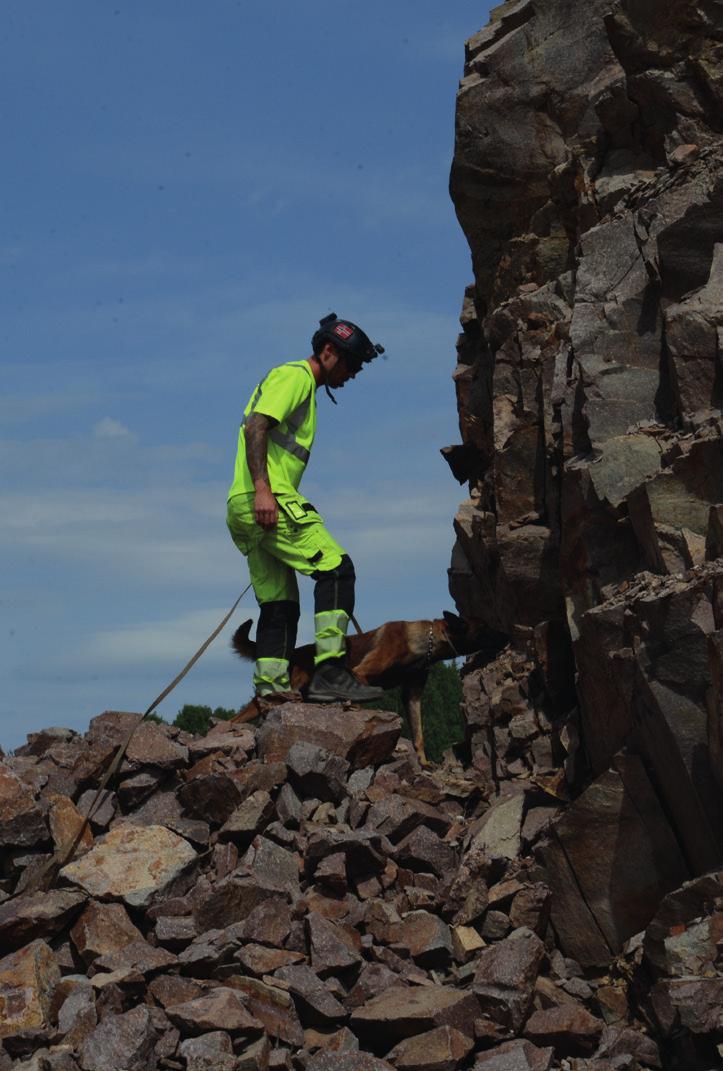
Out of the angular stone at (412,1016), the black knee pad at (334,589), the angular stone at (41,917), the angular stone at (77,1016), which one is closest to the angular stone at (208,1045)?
the angular stone at (77,1016)

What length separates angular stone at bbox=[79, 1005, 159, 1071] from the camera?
6.78 m

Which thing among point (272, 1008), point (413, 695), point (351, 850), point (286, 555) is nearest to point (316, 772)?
point (351, 850)

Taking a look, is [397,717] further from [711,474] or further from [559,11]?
[559,11]

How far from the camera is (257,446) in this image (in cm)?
1025

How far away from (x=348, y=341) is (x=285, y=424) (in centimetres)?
93

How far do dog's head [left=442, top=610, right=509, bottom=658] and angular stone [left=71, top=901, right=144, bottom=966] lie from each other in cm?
555

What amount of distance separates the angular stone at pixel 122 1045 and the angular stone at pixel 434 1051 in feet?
4.32

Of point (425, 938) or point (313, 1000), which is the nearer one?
point (313, 1000)

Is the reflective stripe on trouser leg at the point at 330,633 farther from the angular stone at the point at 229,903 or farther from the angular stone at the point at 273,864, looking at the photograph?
the angular stone at the point at 229,903

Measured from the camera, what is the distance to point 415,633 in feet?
41.3

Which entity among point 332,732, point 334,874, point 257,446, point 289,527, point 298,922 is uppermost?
point 257,446

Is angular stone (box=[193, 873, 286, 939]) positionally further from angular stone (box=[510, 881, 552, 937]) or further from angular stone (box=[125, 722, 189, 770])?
angular stone (box=[125, 722, 189, 770])

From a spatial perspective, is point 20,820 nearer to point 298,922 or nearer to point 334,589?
point 298,922

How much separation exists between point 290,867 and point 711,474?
3761 mm
